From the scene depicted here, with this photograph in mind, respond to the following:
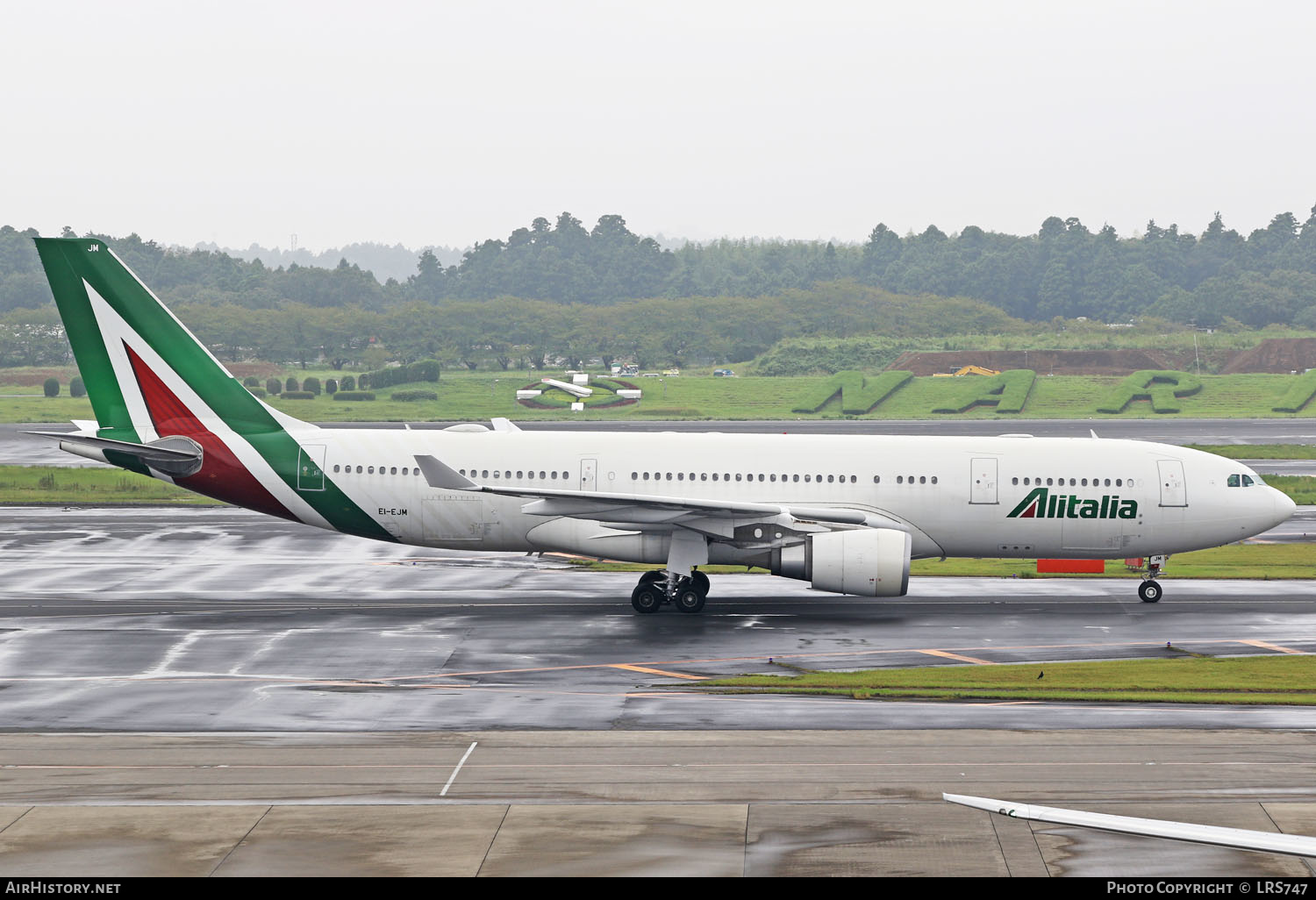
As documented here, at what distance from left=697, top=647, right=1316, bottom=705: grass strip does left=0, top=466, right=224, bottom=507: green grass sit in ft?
127

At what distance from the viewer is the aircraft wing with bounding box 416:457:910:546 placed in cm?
3244

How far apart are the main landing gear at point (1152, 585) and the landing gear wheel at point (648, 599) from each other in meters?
13.3

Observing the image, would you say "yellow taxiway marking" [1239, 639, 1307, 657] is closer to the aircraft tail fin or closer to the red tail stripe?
the red tail stripe

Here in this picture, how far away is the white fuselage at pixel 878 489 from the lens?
35281 millimetres

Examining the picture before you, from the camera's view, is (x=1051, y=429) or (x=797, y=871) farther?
(x=1051, y=429)

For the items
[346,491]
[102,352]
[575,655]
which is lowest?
[575,655]

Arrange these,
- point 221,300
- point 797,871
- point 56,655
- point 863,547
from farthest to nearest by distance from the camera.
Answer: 1. point 221,300
2. point 863,547
3. point 56,655
4. point 797,871

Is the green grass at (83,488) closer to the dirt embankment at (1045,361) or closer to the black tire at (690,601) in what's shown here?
the black tire at (690,601)

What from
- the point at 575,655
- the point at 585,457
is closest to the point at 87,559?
the point at 585,457

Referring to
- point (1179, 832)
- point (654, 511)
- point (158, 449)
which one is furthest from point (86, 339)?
point (1179, 832)

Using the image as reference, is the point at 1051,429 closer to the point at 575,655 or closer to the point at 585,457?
the point at 585,457

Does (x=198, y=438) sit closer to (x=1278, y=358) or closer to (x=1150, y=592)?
(x=1150, y=592)
